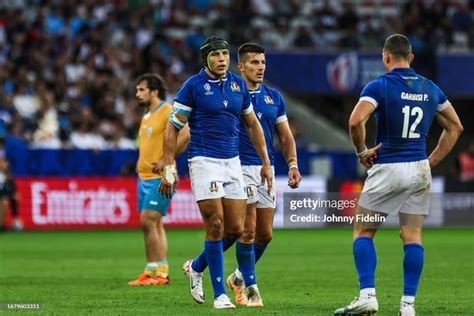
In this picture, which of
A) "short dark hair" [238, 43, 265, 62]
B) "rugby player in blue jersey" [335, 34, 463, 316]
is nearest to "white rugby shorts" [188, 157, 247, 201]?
"short dark hair" [238, 43, 265, 62]

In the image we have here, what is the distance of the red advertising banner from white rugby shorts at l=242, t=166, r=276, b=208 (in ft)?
47.5

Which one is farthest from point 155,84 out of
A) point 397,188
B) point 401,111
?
point 397,188

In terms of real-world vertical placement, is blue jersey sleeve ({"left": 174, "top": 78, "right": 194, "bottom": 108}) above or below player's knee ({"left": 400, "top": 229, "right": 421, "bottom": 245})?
above

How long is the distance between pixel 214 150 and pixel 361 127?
6.00 ft

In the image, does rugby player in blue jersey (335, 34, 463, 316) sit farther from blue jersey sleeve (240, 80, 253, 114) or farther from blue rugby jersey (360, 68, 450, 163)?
blue jersey sleeve (240, 80, 253, 114)

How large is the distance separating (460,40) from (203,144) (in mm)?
24231

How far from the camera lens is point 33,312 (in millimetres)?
11094

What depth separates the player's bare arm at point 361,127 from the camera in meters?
10.2

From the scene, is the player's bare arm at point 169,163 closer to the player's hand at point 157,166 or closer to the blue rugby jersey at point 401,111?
the blue rugby jersey at point 401,111

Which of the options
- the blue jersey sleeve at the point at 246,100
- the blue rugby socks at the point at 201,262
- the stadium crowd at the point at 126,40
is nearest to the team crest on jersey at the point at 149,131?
the blue rugby socks at the point at 201,262

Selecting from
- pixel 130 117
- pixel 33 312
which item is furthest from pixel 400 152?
pixel 130 117

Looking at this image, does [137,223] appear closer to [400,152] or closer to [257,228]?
[257,228]

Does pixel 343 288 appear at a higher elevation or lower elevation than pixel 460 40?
lower

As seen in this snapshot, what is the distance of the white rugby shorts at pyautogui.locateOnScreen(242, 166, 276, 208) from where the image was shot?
1230 cm
